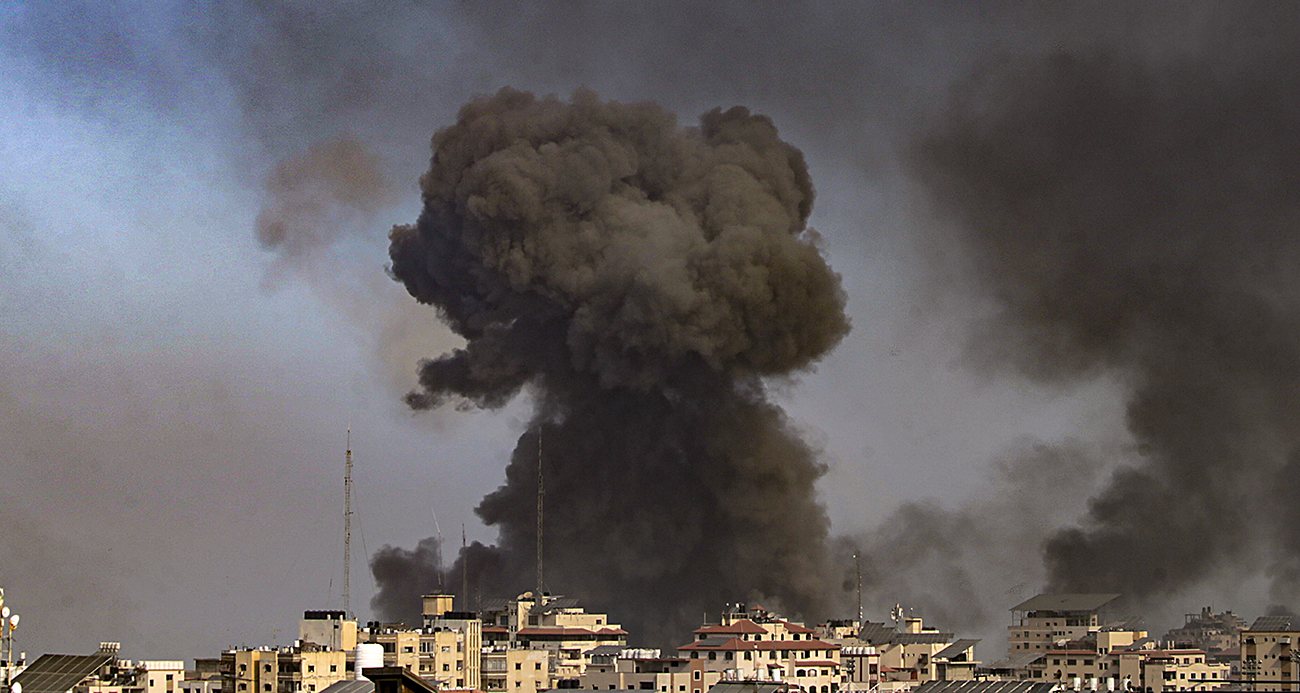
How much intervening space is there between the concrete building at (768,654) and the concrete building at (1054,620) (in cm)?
1484

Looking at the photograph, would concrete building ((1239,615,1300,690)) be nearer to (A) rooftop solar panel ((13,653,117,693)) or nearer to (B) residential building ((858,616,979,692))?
(B) residential building ((858,616,979,692))

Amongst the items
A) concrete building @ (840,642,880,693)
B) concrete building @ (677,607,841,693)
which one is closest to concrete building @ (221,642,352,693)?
concrete building @ (677,607,841,693)

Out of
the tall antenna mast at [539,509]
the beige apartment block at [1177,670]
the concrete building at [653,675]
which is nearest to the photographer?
the concrete building at [653,675]

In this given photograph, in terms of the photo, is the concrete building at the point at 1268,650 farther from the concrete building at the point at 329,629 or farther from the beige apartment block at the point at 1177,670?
the concrete building at the point at 329,629

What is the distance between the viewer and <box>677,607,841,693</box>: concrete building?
254 ft

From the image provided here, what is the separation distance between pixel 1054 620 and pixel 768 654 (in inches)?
A: 889

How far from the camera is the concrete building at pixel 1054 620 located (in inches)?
3794

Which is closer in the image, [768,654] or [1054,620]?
[768,654]

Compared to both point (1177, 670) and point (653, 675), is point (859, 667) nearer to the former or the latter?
point (653, 675)

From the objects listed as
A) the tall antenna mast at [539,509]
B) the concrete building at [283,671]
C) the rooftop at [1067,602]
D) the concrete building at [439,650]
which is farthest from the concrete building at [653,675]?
the rooftop at [1067,602]

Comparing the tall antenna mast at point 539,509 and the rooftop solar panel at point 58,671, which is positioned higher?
the tall antenna mast at point 539,509

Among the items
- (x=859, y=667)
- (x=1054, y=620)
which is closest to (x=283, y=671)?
(x=859, y=667)

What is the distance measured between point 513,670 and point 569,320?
25.6 m

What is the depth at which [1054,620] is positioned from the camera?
97.9 meters
